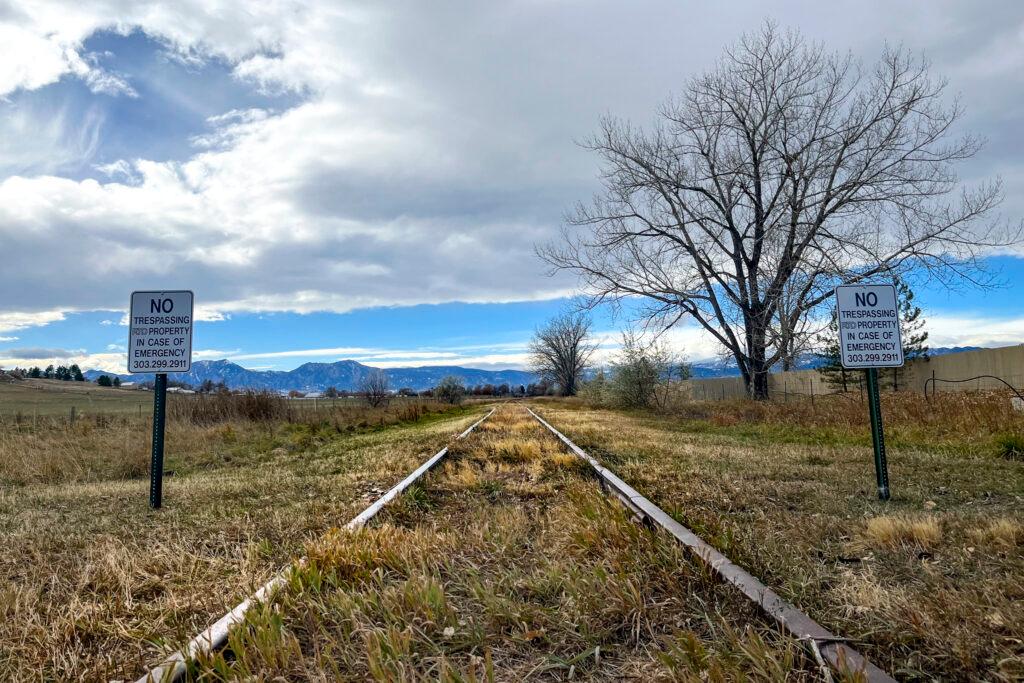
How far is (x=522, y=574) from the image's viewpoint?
128 inches

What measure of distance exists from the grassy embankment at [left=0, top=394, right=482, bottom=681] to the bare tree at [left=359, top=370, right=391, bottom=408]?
27.7m

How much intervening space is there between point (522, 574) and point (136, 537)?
310 cm

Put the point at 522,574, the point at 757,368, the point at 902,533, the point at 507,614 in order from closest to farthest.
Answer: the point at 507,614, the point at 522,574, the point at 902,533, the point at 757,368

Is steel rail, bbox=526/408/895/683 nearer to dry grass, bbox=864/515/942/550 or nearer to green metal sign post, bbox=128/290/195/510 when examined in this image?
dry grass, bbox=864/515/942/550

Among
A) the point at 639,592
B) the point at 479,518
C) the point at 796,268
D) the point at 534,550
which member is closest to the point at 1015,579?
the point at 639,592

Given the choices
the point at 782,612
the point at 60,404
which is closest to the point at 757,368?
the point at 782,612

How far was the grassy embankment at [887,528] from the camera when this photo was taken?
2328mm

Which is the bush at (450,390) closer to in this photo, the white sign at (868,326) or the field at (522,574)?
the field at (522,574)

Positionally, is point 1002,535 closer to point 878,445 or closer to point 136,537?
point 878,445

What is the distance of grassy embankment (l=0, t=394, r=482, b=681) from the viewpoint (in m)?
2.61

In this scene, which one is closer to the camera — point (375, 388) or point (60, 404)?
point (60, 404)

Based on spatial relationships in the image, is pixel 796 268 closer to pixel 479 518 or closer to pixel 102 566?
pixel 479 518

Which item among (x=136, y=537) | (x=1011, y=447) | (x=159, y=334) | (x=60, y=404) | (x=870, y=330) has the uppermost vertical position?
(x=159, y=334)

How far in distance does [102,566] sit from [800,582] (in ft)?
12.6
